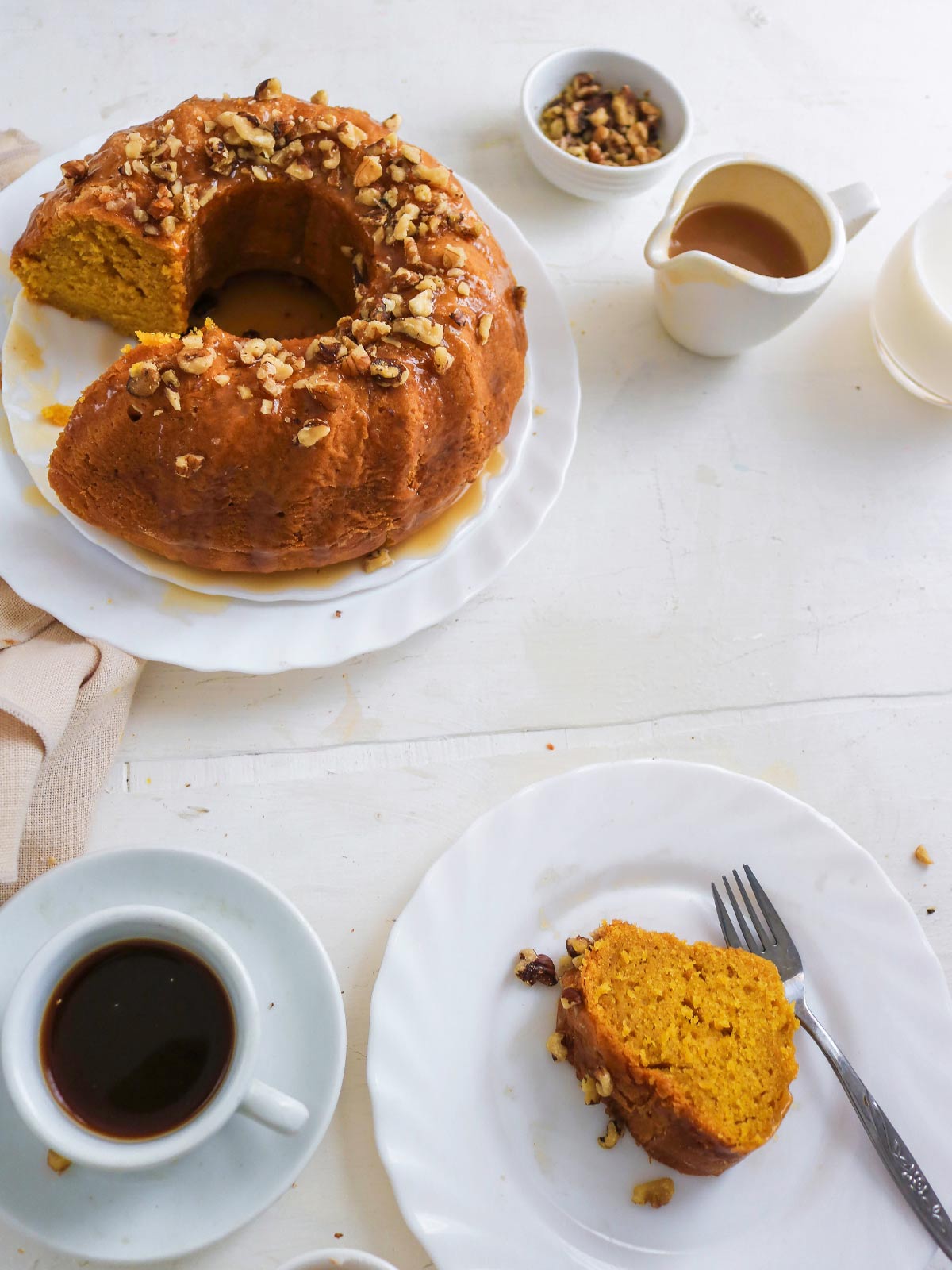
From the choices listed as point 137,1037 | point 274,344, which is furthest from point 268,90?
point 137,1037

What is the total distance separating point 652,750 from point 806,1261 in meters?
0.76

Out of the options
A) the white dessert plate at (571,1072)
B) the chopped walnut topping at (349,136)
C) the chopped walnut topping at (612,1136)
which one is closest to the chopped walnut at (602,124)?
the chopped walnut topping at (349,136)

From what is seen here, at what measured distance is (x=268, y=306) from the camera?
1929mm

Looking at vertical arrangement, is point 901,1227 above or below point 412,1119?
below

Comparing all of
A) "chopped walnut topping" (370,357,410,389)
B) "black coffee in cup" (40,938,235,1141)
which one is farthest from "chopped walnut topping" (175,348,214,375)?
"black coffee in cup" (40,938,235,1141)

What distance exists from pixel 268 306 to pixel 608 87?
31.3 inches

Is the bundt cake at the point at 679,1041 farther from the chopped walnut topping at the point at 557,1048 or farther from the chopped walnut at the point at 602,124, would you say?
the chopped walnut at the point at 602,124

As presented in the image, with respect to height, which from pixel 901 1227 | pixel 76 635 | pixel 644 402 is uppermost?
pixel 76 635

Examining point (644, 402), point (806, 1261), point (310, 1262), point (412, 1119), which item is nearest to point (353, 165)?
point (644, 402)

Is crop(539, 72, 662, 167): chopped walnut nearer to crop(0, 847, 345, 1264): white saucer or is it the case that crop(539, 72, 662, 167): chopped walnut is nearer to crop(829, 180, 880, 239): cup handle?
crop(829, 180, 880, 239): cup handle

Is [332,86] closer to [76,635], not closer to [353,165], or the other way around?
[353,165]

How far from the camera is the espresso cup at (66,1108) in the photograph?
129 centimetres

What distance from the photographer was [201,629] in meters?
1.65

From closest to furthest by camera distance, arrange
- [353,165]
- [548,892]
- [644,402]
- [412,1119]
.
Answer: [412,1119] → [548,892] → [353,165] → [644,402]
